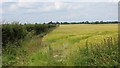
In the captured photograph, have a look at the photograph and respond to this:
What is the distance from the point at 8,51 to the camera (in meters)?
16.5

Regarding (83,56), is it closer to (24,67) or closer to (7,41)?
(24,67)

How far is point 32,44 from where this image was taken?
21609mm

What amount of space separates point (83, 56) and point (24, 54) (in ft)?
20.9

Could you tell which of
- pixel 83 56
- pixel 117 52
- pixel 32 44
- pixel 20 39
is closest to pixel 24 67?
pixel 83 56

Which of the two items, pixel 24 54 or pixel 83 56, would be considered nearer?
pixel 83 56

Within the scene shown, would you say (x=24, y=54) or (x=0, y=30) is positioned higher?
(x=0, y=30)

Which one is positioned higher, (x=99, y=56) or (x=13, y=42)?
(x=99, y=56)

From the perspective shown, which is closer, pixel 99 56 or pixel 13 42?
pixel 99 56

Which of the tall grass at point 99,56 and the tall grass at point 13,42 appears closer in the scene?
the tall grass at point 99,56

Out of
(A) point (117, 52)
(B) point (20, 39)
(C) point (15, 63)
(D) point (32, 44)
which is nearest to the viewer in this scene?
(A) point (117, 52)

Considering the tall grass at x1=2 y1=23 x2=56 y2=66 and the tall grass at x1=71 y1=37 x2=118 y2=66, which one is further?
the tall grass at x1=2 y1=23 x2=56 y2=66

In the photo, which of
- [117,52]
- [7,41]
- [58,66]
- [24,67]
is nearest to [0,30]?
[7,41]

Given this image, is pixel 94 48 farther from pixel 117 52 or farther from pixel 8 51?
pixel 8 51

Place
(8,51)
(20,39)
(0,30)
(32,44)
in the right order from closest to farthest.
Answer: (8,51), (0,30), (20,39), (32,44)
